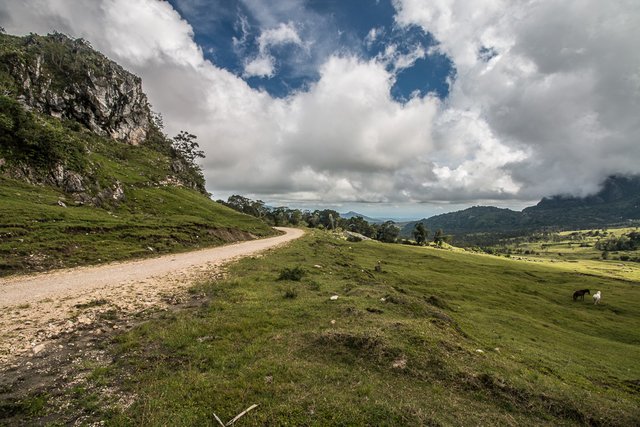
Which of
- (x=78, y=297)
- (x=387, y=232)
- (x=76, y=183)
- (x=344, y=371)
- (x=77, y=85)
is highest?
(x=77, y=85)

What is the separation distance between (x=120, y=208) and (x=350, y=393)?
63540mm

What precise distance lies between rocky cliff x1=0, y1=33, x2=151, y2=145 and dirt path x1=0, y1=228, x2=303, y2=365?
10948cm

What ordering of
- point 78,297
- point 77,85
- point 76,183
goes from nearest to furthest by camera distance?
point 78,297
point 76,183
point 77,85

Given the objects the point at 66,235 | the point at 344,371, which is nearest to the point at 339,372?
the point at 344,371

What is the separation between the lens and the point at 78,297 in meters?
18.1

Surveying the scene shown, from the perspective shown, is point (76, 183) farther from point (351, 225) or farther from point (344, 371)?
point (351, 225)

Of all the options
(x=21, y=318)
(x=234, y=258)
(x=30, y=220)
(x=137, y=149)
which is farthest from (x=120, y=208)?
(x=137, y=149)

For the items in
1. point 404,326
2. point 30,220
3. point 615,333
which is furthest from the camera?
point 615,333

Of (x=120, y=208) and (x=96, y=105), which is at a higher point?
(x=96, y=105)

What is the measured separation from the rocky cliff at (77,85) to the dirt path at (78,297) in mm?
109483

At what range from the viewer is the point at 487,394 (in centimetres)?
1051

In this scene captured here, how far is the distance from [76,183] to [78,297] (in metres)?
48.0

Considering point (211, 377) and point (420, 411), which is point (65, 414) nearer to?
point (211, 377)

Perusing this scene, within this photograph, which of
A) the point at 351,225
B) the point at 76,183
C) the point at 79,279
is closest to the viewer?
the point at 79,279
